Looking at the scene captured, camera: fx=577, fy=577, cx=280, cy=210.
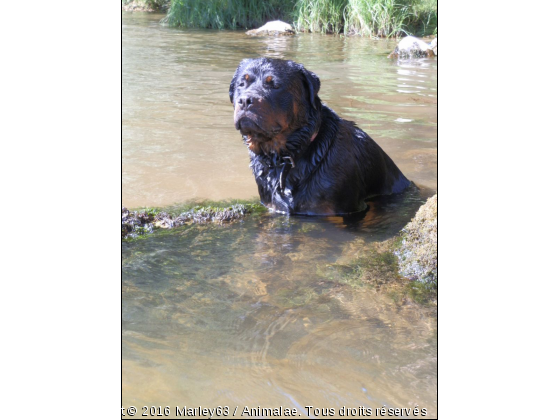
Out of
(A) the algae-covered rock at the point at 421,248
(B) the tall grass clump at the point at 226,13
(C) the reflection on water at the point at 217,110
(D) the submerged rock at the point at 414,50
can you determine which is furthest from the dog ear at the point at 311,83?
(B) the tall grass clump at the point at 226,13

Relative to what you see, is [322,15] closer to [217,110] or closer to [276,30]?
[276,30]

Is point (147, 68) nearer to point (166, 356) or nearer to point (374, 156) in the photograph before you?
point (374, 156)

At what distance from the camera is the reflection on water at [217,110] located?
6848 millimetres

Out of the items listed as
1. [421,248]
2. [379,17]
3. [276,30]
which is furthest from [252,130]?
[276,30]

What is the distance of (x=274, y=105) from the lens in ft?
17.7

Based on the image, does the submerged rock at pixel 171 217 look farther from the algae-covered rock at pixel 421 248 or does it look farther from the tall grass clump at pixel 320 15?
the tall grass clump at pixel 320 15

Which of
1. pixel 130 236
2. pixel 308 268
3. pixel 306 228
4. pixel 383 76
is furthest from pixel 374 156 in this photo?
pixel 383 76

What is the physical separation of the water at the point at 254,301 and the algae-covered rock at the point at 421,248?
0.39 metres

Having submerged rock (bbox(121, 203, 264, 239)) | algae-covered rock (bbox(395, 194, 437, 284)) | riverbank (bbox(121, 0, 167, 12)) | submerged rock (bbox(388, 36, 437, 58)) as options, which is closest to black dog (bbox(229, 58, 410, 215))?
submerged rock (bbox(121, 203, 264, 239))

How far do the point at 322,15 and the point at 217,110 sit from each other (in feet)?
45.5

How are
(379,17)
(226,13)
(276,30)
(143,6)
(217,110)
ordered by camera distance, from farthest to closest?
(143,6) → (226,13) → (276,30) → (379,17) → (217,110)

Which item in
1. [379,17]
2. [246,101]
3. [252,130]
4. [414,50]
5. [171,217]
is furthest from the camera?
[379,17]

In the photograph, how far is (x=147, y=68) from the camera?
44.8 ft

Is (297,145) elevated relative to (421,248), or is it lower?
elevated
